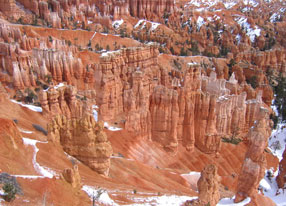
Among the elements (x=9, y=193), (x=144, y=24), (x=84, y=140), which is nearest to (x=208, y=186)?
(x=84, y=140)

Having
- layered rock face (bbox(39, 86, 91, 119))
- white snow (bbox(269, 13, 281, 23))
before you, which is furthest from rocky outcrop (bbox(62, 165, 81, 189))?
white snow (bbox(269, 13, 281, 23))

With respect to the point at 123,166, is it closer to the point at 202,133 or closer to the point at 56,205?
the point at 56,205

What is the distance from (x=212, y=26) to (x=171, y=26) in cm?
1673

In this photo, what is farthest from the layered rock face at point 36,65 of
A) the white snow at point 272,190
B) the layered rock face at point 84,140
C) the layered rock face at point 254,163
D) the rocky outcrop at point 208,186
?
the white snow at point 272,190

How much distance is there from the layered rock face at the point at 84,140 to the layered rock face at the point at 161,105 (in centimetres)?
996

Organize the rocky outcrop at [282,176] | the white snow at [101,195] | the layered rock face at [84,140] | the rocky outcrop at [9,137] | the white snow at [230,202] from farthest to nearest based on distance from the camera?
the rocky outcrop at [282,176]
the layered rock face at [84,140]
the white snow at [230,202]
the rocky outcrop at [9,137]
the white snow at [101,195]

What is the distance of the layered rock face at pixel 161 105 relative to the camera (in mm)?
28312

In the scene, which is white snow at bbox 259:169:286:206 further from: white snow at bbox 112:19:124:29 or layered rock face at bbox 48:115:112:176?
white snow at bbox 112:19:124:29

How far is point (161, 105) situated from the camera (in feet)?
95.7

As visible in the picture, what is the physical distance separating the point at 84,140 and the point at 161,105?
1307 cm

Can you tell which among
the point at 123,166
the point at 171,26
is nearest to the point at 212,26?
the point at 171,26

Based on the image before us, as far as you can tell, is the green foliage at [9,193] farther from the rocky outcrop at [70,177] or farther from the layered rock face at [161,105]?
the layered rock face at [161,105]

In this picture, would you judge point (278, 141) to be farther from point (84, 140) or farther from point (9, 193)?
point (9, 193)

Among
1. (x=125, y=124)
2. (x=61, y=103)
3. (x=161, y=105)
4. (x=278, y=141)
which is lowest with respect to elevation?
(x=278, y=141)
